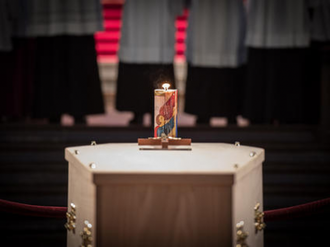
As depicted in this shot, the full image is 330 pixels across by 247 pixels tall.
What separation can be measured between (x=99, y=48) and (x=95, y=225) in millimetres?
3684

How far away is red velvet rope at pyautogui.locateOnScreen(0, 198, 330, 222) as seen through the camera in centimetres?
168

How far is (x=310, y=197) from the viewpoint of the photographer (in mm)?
2873

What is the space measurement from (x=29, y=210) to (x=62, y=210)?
0.43 feet

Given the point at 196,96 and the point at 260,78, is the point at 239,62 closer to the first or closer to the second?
the point at 260,78

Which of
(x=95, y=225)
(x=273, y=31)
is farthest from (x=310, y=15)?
(x=95, y=225)

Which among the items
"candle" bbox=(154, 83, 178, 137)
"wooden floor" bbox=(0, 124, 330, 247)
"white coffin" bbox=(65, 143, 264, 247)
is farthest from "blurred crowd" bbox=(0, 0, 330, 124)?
"white coffin" bbox=(65, 143, 264, 247)

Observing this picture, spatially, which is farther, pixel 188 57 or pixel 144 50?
pixel 188 57

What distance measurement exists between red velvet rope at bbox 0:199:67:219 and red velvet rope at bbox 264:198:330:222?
0.83 meters

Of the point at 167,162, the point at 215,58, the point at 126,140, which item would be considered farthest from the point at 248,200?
the point at 215,58

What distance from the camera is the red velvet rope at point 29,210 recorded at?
1.68 metres

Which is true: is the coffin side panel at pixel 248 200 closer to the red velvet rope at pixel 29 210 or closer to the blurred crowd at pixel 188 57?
the red velvet rope at pixel 29 210

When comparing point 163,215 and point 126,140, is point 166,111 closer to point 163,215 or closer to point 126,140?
point 163,215

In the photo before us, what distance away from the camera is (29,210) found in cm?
171

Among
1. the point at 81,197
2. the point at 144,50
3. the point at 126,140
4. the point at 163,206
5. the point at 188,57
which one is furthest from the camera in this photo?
the point at 188,57
